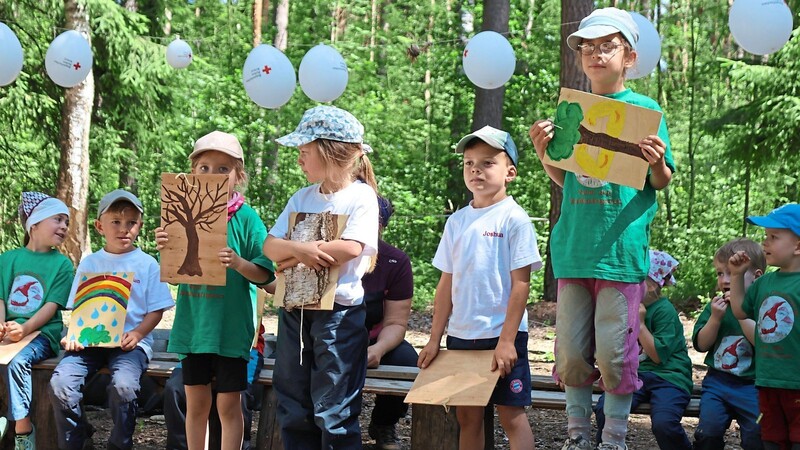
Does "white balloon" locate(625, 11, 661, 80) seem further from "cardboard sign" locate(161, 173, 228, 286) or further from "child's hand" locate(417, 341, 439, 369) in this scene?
"cardboard sign" locate(161, 173, 228, 286)

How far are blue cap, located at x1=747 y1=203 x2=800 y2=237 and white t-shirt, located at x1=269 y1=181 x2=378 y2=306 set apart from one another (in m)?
1.75

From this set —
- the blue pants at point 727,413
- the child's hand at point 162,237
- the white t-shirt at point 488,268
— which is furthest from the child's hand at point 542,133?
the child's hand at point 162,237

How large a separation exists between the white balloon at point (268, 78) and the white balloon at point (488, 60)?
202cm

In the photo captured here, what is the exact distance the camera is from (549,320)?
1073cm

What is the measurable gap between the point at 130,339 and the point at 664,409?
9.33ft

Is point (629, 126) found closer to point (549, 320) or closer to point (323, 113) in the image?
point (323, 113)

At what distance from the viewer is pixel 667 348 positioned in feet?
14.9

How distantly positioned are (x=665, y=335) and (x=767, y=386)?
Answer: 0.61 metres

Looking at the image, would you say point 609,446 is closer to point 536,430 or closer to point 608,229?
point 608,229

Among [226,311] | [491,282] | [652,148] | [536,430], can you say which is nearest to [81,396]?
[226,311]

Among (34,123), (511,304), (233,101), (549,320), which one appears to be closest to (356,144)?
(511,304)

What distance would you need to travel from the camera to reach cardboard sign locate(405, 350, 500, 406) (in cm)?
381

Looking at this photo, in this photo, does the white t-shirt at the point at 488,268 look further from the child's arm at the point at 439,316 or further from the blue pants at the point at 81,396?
the blue pants at the point at 81,396

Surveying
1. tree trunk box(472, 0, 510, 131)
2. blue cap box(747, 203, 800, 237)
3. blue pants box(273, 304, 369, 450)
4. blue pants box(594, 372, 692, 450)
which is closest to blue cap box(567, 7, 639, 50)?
blue cap box(747, 203, 800, 237)
